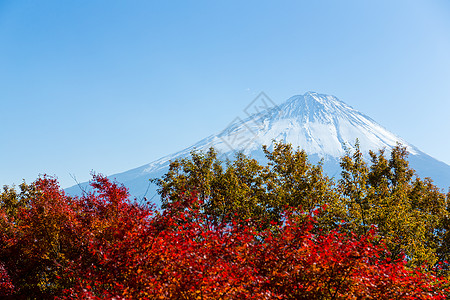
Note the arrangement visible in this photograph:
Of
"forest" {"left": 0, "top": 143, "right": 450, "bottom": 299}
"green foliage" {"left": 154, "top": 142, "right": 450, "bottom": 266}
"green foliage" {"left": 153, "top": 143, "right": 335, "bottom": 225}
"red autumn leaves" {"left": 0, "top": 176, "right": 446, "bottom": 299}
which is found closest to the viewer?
"red autumn leaves" {"left": 0, "top": 176, "right": 446, "bottom": 299}

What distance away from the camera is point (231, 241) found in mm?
10016

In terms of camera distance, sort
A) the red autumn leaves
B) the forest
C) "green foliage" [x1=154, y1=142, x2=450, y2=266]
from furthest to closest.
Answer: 1. "green foliage" [x1=154, y1=142, x2=450, y2=266]
2. the forest
3. the red autumn leaves

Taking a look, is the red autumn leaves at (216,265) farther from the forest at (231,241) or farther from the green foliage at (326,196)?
the green foliage at (326,196)

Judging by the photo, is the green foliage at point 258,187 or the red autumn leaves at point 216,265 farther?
the green foliage at point 258,187

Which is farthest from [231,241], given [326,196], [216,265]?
[326,196]

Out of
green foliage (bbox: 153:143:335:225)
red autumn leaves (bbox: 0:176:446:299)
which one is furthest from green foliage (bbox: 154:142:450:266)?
red autumn leaves (bbox: 0:176:446:299)

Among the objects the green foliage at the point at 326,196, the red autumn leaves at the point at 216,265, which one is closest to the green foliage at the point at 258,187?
the green foliage at the point at 326,196

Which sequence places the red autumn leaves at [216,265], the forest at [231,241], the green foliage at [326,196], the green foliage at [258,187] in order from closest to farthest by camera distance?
1. the red autumn leaves at [216,265]
2. the forest at [231,241]
3. the green foliage at [326,196]
4. the green foliage at [258,187]

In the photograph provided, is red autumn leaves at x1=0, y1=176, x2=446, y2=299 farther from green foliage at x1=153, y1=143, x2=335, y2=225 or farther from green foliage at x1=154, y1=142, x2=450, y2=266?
green foliage at x1=153, y1=143, x2=335, y2=225

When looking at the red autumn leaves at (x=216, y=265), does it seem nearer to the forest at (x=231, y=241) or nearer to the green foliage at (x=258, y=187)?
the forest at (x=231, y=241)

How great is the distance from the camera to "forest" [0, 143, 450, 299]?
8.30 m

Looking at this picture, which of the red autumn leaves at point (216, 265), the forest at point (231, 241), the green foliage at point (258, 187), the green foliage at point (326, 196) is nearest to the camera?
the red autumn leaves at point (216, 265)

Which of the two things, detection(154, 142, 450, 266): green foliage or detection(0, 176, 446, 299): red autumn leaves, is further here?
detection(154, 142, 450, 266): green foliage

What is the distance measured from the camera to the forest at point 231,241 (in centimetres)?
830
